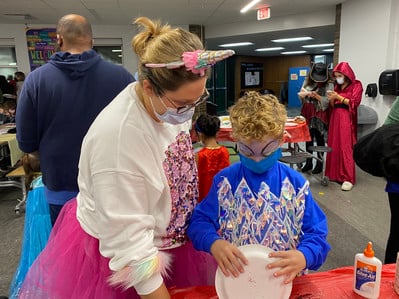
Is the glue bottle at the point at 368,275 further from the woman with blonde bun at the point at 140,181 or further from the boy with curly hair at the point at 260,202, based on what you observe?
the woman with blonde bun at the point at 140,181

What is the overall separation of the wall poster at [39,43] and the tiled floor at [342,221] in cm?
429

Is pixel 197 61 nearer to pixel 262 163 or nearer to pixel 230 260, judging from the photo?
pixel 262 163

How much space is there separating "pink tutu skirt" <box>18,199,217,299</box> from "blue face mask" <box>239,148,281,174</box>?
0.35 meters

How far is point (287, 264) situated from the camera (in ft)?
2.72

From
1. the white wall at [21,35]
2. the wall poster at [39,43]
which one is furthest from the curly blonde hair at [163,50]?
the wall poster at [39,43]

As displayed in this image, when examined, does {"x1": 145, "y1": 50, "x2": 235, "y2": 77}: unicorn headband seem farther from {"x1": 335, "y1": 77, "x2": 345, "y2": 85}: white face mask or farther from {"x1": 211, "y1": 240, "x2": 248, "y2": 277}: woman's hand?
{"x1": 335, "y1": 77, "x2": 345, "y2": 85}: white face mask

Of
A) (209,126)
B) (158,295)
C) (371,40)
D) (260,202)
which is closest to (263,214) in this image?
(260,202)

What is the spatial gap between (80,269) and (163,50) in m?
0.70

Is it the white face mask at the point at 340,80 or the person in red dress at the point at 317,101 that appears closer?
the white face mask at the point at 340,80

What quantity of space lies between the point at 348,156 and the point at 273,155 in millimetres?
3573

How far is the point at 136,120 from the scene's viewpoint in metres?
0.81

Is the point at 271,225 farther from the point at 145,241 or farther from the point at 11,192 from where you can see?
the point at 11,192

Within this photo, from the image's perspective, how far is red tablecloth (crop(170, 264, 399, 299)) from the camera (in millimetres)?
933

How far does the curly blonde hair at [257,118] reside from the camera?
3.18 ft
